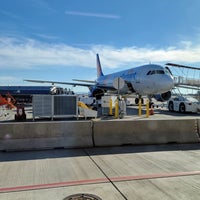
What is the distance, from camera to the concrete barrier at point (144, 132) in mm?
7902

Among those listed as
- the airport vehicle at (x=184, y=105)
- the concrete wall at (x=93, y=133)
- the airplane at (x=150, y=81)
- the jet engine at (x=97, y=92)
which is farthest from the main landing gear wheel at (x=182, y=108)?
the jet engine at (x=97, y=92)

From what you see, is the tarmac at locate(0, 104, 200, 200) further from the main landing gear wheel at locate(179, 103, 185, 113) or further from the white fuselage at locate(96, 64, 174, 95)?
the white fuselage at locate(96, 64, 174, 95)

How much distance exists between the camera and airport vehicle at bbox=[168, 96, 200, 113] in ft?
63.4

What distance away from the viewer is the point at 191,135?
8531 mm

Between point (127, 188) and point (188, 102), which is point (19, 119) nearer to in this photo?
point (127, 188)

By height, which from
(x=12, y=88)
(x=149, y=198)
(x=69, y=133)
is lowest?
(x=149, y=198)

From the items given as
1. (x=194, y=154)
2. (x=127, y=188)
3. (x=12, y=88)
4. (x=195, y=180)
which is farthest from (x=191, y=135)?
(x=12, y=88)

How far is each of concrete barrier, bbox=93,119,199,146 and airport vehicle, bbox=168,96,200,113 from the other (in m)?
11.4

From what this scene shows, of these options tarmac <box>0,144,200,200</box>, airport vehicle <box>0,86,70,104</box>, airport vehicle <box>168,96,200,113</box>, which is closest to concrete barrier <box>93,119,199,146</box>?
tarmac <box>0,144,200,200</box>

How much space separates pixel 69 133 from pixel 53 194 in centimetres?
361

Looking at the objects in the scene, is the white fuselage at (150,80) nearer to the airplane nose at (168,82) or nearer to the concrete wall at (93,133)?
the airplane nose at (168,82)

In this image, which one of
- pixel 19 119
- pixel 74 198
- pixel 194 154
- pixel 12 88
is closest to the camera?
pixel 74 198

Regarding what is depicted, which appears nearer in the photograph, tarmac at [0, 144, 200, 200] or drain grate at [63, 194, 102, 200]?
drain grate at [63, 194, 102, 200]

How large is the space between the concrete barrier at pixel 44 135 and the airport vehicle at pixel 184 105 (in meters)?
13.7
